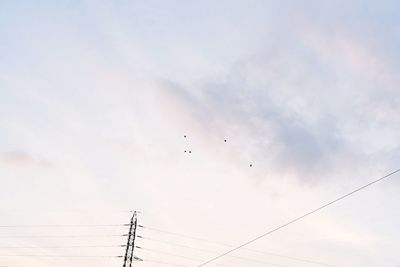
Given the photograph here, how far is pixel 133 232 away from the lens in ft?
274

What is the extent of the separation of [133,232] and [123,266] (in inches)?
303

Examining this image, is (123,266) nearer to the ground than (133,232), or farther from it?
nearer to the ground

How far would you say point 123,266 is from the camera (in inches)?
3029

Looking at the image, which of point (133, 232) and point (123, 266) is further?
point (133, 232)
